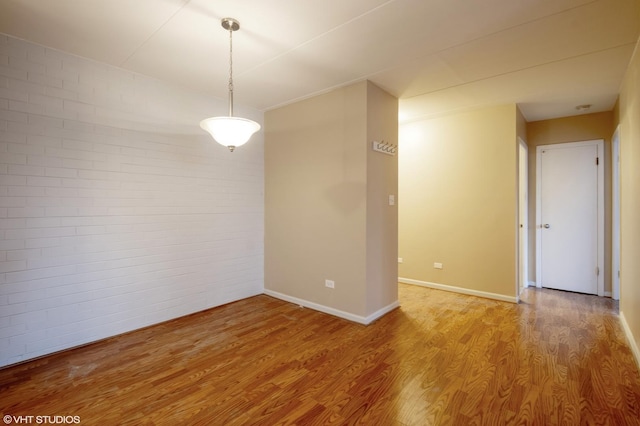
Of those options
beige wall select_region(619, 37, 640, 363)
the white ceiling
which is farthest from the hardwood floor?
the white ceiling

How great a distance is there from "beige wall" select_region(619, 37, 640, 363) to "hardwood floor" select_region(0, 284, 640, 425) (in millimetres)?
339

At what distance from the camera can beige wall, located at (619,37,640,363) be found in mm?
2604

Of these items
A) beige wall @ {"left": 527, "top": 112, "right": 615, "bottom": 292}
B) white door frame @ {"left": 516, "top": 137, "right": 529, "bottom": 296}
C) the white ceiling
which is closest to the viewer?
the white ceiling

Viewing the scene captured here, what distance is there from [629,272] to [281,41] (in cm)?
410

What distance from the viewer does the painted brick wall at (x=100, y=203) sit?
2.57 meters

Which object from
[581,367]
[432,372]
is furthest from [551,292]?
[432,372]

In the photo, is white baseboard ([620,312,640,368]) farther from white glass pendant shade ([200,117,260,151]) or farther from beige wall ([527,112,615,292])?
white glass pendant shade ([200,117,260,151])

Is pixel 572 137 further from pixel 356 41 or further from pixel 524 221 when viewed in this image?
pixel 356 41

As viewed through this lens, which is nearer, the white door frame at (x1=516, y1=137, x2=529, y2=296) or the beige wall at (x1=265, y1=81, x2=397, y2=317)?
the beige wall at (x1=265, y1=81, x2=397, y2=317)

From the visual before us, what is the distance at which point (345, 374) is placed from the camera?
2400 millimetres

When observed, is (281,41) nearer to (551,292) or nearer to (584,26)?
(584,26)

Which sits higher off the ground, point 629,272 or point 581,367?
point 629,272

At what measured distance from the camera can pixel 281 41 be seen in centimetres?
260

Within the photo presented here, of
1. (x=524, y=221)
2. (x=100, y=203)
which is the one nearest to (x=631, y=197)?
(x=524, y=221)
